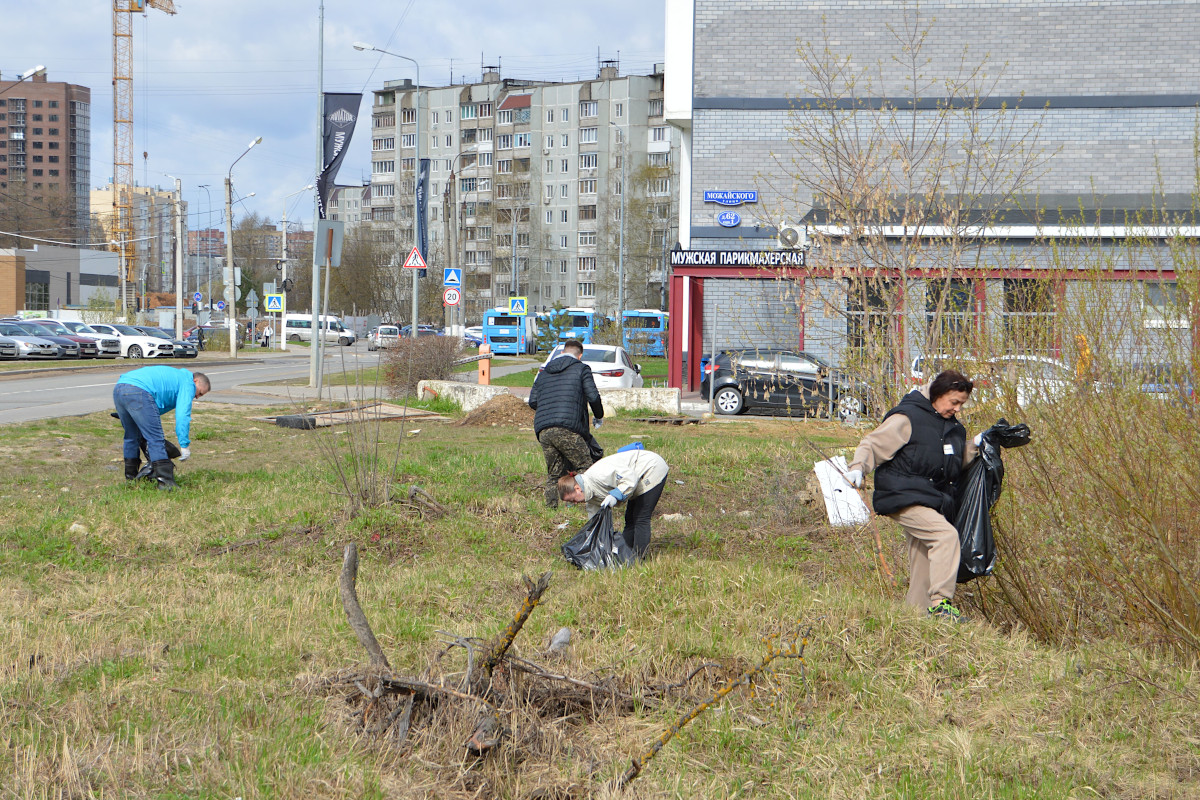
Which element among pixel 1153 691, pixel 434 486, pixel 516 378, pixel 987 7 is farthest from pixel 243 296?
pixel 1153 691

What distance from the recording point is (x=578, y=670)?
5.00 metres

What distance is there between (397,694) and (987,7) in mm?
27951

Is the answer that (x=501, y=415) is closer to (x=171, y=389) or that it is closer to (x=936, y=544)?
(x=171, y=389)

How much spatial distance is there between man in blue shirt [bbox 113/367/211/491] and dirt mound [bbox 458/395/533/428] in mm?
8062

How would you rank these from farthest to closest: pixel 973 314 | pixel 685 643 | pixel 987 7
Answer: pixel 987 7 → pixel 973 314 → pixel 685 643

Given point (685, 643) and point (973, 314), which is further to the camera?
point (973, 314)

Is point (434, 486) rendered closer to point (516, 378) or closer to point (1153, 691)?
point (1153, 691)

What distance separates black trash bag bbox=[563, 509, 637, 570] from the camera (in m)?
7.02

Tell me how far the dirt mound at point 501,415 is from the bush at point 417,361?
478 cm

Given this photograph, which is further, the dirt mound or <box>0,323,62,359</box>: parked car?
<box>0,323,62,359</box>: parked car

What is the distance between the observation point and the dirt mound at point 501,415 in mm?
18047

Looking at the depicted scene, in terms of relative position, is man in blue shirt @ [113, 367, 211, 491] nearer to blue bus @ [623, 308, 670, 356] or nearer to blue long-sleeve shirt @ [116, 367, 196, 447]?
blue long-sleeve shirt @ [116, 367, 196, 447]

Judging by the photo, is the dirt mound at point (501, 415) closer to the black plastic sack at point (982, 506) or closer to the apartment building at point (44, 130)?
the black plastic sack at point (982, 506)

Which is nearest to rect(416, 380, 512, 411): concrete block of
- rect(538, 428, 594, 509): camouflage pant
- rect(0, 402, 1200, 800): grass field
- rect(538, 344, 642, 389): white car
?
rect(538, 344, 642, 389): white car
